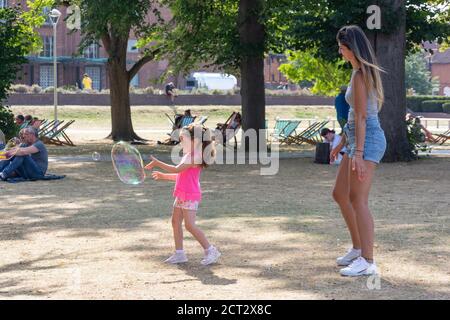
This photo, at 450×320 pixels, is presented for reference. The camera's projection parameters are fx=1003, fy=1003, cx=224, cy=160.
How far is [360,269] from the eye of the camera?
8.47 meters

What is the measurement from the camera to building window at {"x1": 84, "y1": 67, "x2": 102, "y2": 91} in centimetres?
7656

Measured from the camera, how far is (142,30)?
27156 mm

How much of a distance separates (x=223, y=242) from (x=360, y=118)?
281cm

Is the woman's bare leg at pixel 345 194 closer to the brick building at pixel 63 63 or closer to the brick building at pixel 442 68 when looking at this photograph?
the brick building at pixel 63 63

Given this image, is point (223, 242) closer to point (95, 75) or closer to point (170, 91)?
point (170, 91)

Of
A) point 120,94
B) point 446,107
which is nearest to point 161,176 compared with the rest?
point 120,94

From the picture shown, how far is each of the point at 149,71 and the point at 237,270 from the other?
7230 centimetres

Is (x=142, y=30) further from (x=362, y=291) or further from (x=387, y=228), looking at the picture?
(x=362, y=291)

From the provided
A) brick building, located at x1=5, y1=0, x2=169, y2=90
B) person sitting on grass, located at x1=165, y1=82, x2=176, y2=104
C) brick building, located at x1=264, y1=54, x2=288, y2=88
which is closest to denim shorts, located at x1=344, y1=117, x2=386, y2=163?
person sitting on grass, located at x1=165, y1=82, x2=176, y2=104

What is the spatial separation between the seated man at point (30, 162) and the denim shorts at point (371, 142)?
10.0m

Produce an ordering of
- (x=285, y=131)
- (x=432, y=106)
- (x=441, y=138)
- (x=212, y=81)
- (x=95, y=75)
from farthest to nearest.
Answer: (x=212, y=81) → (x=95, y=75) → (x=432, y=106) → (x=441, y=138) → (x=285, y=131)

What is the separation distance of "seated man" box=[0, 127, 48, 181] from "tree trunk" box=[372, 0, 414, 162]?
8056 mm

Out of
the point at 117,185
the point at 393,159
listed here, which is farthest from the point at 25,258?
the point at 393,159

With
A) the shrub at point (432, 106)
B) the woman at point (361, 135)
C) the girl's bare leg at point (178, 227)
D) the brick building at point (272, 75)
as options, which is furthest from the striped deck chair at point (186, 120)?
the brick building at point (272, 75)
